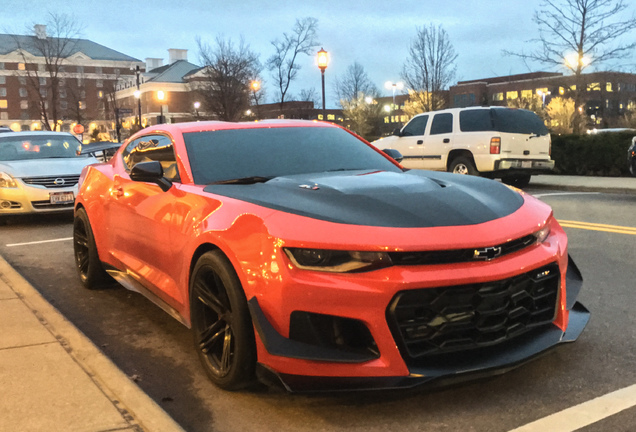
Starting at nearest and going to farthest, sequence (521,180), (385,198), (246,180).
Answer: (385,198)
(246,180)
(521,180)

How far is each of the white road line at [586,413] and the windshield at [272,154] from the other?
208 centimetres

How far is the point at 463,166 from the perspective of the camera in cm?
1488

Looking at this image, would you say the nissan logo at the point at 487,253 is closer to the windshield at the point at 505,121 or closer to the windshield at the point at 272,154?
the windshield at the point at 272,154

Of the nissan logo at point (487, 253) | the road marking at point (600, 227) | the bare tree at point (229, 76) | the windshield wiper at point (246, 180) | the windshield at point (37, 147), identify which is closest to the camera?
the nissan logo at point (487, 253)

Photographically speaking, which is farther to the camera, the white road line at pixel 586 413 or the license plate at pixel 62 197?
the license plate at pixel 62 197

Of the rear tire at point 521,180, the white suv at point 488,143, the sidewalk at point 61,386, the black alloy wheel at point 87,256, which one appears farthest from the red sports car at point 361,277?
the rear tire at point 521,180

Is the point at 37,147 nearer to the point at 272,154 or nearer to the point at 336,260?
the point at 272,154

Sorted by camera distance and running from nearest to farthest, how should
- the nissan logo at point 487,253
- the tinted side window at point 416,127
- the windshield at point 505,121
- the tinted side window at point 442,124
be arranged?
the nissan logo at point 487,253, the windshield at point 505,121, the tinted side window at point 442,124, the tinted side window at point 416,127

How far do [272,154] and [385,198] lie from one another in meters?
1.30

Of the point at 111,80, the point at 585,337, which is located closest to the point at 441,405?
the point at 585,337

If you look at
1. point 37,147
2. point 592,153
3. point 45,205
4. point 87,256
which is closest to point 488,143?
point 592,153

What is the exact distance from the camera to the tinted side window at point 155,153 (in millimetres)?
4434

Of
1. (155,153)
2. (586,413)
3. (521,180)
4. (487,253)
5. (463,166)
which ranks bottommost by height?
(521,180)

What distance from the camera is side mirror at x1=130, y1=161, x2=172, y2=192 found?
411 centimetres
